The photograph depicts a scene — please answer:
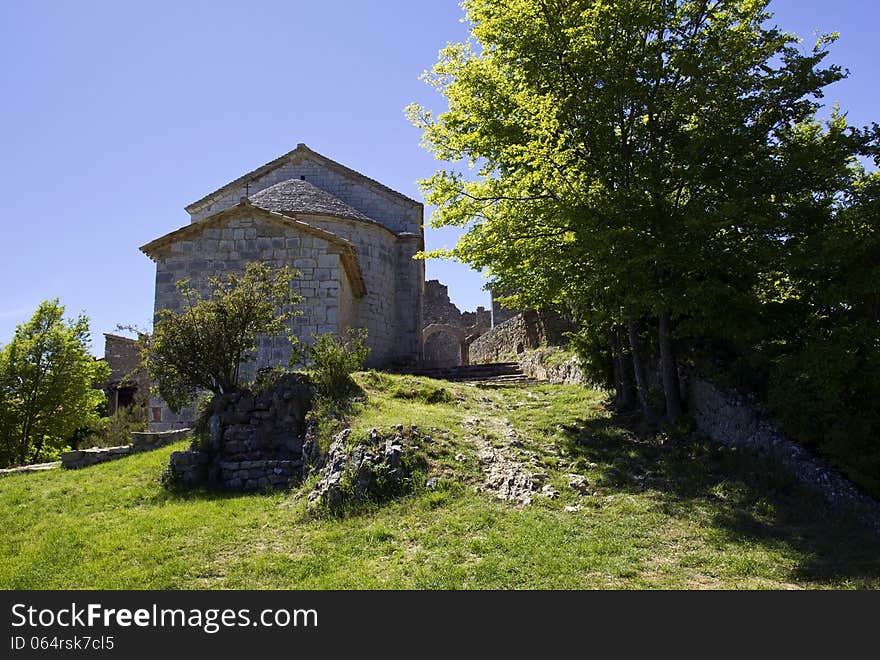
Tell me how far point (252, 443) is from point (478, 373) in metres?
8.89

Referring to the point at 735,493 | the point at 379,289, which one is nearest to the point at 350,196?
the point at 379,289

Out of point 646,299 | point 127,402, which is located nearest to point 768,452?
point 646,299

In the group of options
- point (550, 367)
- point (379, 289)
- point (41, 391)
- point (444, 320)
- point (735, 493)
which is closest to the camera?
point (735, 493)

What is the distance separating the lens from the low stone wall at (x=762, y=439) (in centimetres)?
723

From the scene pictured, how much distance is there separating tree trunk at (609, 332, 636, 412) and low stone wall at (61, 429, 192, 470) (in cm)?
830

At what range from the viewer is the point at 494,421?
36.1ft

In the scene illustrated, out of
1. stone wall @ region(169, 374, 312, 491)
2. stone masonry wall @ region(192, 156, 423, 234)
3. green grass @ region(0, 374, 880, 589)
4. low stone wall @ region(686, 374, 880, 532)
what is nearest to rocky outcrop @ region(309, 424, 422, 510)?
green grass @ region(0, 374, 880, 589)

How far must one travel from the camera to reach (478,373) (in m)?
18.3

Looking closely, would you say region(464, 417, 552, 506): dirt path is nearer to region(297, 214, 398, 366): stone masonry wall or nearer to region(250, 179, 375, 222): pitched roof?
region(297, 214, 398, 366): stone masonry wall

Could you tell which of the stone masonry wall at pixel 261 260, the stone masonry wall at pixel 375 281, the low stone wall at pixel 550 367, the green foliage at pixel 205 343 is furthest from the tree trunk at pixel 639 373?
the stone masonry wall at pixel 375 281

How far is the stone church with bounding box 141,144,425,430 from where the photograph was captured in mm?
15625

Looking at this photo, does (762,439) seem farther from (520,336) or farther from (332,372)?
(520,336)

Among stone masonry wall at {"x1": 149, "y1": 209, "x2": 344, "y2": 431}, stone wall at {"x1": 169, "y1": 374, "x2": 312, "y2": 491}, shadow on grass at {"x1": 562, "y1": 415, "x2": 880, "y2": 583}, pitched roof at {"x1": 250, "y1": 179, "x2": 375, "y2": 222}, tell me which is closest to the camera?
shadow on grass at {"x1": 562, "y1": 415, "x2": 880, "y2": 583}
